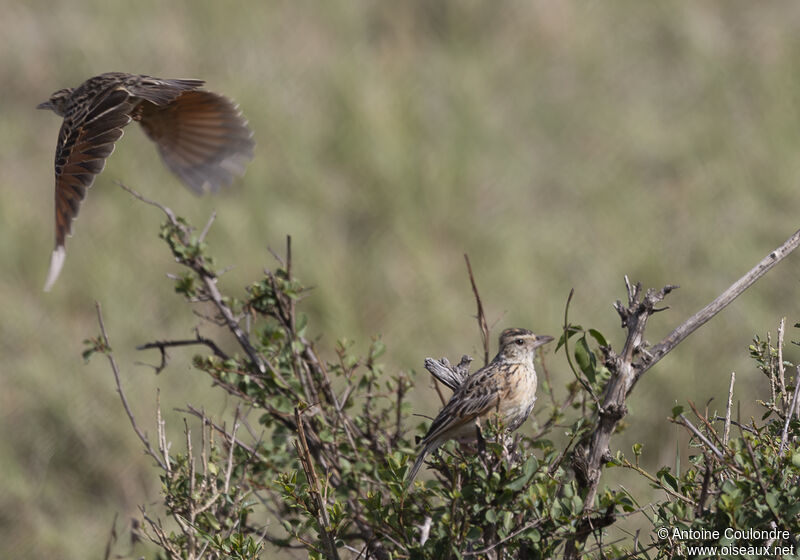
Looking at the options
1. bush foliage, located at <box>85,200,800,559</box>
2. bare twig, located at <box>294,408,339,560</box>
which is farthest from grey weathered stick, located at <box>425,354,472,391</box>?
bare twig, located at <box>294,408,339,560</box>

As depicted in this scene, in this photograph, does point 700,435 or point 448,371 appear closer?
point 700,435

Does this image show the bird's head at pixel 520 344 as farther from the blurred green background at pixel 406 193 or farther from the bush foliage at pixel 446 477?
the blurred green background at pixel 406 193

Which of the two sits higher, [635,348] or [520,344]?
[520,344]

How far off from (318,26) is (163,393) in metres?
5.32

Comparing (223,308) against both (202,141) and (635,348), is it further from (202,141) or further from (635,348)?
(635,348)

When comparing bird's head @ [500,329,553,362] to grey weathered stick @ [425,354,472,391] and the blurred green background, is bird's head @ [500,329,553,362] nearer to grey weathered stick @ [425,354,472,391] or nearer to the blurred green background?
grey weathered stick @ [425,354,472,391]

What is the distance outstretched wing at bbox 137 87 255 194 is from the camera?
Answer: 4344 mm

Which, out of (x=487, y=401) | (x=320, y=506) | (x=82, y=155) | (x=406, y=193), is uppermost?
(x=406, y=193)

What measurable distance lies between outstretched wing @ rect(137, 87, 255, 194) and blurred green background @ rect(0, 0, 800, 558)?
2055mm

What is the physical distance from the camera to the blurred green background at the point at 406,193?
657 cm

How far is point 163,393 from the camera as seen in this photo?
6.64m

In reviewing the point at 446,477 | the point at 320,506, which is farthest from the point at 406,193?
the point at 320,506

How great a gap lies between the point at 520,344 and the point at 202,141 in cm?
178

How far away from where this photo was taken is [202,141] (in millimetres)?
4434
